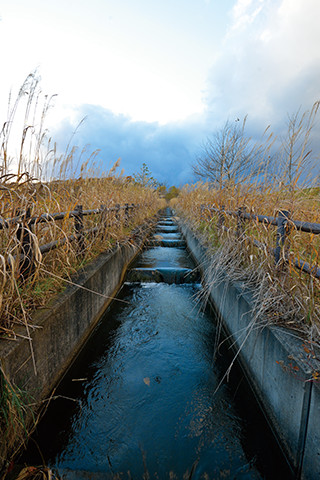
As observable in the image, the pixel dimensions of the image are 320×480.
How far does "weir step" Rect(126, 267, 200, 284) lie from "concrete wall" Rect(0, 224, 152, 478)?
1.26 meters

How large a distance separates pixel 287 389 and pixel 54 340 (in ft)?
5.09

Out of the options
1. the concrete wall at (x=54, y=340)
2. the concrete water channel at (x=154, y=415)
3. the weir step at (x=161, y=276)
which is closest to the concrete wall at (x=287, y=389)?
the concrete water channel at (x=154, y=415)

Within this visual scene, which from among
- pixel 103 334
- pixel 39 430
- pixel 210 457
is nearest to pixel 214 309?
pixel 103 334

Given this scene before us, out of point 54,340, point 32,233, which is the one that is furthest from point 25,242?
point 54,340

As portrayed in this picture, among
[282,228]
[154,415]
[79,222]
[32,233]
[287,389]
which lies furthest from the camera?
[79,222]

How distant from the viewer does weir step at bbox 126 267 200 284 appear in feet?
15.3

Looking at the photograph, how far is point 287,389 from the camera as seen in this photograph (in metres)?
1.54

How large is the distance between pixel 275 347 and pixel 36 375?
1.51 m

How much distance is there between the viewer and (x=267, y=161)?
3.32m

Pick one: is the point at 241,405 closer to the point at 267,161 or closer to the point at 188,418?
the point at 188,418

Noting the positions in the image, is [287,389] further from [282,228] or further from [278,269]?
[282,228]

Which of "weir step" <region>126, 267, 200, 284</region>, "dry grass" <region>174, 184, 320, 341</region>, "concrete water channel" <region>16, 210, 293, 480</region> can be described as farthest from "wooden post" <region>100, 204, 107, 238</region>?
"dry grass" <region>174, 184, 320, 341</region>

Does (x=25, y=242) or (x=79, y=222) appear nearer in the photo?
(x=25, y=242)

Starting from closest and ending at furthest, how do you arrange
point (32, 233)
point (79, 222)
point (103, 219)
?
point (32, 233), point (79, 222), point (103, 219)
